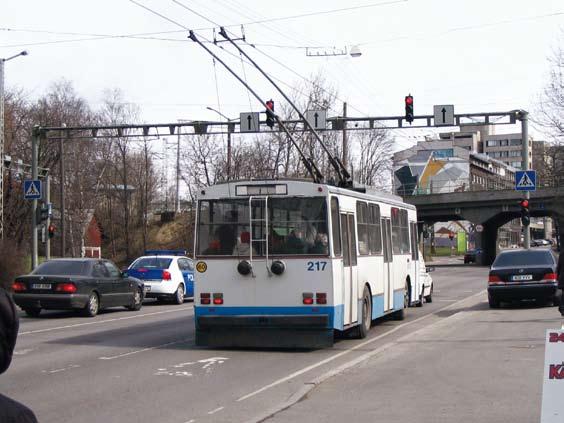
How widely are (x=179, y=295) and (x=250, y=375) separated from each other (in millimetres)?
15716

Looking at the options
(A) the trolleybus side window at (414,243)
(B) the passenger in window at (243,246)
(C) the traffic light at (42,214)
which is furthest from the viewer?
(C) the traffic light at (42,214)

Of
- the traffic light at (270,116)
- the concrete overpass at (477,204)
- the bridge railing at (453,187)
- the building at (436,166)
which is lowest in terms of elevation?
the traffic light at (270,116)

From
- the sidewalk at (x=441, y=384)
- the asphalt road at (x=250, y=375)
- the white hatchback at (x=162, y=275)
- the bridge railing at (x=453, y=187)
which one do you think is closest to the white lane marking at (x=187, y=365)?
the asphalt road at (x=250, y=375)

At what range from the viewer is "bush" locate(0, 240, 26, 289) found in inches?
1313

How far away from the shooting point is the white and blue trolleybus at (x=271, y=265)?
14.3 meters

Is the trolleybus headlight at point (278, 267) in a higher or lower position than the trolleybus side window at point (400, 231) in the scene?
lower

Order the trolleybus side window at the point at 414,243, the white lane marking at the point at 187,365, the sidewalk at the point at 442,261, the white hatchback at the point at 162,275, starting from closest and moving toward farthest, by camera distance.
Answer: the white lane marking at the point at 187,365
the trolleybus side window at the point at 414,243
the white hatchback at the point at 162,275
the sidewalk at the point at 442,261

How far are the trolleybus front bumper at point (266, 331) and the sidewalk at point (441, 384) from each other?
1.17 metres

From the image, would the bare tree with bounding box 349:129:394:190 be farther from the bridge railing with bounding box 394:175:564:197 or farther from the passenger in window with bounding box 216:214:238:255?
the passenger in window with bounding box 216:214:238:255

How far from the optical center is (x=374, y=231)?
17.8 meters

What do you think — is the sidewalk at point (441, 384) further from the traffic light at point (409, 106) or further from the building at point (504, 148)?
the building at point (504, 148)

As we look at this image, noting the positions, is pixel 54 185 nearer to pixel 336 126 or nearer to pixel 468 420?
pixel 336 126

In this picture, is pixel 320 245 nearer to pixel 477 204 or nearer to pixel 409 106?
pixel 409 106

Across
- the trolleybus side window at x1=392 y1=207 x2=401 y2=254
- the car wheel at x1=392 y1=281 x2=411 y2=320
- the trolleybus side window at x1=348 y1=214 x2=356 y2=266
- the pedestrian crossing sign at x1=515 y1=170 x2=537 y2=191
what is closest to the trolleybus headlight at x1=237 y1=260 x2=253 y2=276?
the trolleybus side window at x1=348 y1=214 x2=356 y2=266
